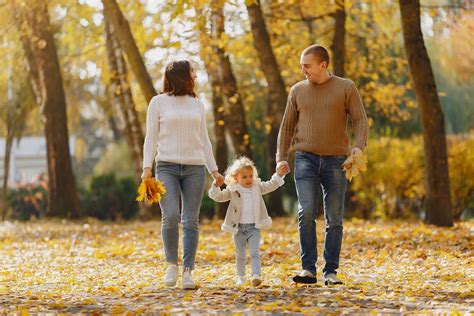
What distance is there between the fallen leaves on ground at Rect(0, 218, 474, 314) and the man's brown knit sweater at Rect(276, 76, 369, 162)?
125 cm

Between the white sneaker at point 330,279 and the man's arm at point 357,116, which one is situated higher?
the man's arm at point 357,116

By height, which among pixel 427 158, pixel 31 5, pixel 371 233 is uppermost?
pixel 31 5

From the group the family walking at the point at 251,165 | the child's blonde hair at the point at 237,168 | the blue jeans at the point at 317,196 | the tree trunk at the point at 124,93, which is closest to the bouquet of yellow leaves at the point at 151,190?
the family walking at the point at 251,165

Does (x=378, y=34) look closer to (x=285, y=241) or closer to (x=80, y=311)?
(x=285, y=241)

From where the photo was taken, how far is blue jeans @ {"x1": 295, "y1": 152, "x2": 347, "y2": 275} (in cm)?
900

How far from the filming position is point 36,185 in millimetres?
34281

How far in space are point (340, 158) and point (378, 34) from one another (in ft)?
58.1

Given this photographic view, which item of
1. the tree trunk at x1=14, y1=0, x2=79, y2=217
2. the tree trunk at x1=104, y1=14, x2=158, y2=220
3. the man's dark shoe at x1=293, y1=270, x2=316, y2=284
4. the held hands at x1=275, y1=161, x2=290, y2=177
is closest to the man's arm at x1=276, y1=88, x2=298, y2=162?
the held hands at x1=275, y1=161, x2=290, y2=177

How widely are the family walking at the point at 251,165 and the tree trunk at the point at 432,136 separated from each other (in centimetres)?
797

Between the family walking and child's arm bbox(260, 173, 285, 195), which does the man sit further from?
child's arm bbox(260, 173, 285, 195)

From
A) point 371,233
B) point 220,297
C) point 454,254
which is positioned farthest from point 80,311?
point 371,233

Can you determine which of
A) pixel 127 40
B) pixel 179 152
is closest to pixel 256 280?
pixel 179 152

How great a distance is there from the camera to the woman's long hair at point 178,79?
9.11 metres

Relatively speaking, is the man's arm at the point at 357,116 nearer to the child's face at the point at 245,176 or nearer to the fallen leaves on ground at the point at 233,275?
the child's face at the point at 245,176
